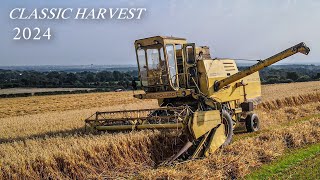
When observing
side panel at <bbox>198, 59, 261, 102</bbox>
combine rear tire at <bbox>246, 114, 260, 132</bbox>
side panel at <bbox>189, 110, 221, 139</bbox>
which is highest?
side panel at <bbox>198, 59, 261, 102</bbox>

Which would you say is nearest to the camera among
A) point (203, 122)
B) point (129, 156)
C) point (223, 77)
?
point (129, 156)

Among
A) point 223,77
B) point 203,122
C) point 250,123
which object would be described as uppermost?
point 223,77

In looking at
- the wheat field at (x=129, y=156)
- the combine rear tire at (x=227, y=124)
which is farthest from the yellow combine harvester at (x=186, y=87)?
the wheat field at (x=129, y=156)

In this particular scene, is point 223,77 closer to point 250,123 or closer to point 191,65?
point 191,65

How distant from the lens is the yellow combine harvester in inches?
411

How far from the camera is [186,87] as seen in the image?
12375mm

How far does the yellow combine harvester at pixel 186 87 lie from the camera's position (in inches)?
411

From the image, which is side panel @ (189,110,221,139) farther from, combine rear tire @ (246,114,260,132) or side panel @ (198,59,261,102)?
combine rear tire @ (246,114,260,132)

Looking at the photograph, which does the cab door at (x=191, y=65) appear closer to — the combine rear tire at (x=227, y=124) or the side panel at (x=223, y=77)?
the side panel at (x=223, y=77)

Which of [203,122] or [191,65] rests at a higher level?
[191,65]

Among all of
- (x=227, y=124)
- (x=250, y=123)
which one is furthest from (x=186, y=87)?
(x=250, y=123)

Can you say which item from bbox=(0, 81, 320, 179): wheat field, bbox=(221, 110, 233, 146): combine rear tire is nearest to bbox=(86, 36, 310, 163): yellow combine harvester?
bbox=(221, 110, 233, 146): combine rear tire

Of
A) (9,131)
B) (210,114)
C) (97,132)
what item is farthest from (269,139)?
(9,131)

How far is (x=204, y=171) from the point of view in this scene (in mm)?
8531
